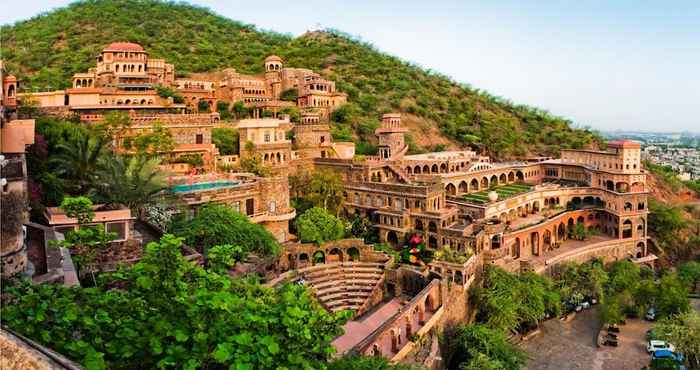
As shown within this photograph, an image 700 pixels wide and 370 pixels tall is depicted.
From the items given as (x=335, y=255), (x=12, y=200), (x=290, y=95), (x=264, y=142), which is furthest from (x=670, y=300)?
(x=290, y=95)

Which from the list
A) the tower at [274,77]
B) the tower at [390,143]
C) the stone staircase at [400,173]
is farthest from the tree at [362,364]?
the tower at [274,77]

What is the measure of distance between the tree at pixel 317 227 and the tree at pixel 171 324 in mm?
20103

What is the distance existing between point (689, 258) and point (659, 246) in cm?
229

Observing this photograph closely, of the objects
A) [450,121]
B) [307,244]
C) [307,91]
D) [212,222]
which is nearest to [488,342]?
[307,244]

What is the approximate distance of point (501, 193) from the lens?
42.7 m

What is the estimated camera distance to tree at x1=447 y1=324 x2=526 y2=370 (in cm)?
2167

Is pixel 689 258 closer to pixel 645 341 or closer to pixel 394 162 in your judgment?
pixel 645 341

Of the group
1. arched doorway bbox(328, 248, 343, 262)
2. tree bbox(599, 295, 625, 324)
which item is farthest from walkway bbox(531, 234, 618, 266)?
arched doorway bbox(328, 248, 343, 262)

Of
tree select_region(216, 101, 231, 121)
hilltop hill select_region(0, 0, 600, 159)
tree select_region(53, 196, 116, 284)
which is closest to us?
tree select_region(53, 196, 116, 284)

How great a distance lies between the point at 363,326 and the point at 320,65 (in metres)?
56.6

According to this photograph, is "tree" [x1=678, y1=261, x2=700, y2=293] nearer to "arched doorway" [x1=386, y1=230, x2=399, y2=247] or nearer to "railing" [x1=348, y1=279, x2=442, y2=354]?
"arched doorway" [x1=386, y1=230, x2=399, y2=247]

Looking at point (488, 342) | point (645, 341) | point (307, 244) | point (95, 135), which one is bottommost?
point (645, 341)

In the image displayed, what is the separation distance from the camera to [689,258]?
141ft

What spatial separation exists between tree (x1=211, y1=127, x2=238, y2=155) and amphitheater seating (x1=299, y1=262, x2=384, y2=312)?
11.6m
